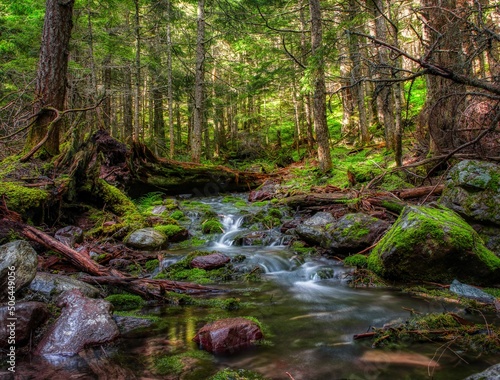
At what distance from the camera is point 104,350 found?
10.9 ft

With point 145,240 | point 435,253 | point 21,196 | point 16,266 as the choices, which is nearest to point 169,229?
point 145,240

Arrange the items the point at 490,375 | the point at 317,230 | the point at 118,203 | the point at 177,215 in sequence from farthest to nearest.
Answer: the point at 177,215
the point at 118,203
the point at 317,230
the point at 490,375

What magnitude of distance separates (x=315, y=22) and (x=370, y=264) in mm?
10278

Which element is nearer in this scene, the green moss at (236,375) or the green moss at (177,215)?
the green moss at (236,375)

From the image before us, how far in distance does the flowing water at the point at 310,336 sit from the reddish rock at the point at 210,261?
0.57 meters

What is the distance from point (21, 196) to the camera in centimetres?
655

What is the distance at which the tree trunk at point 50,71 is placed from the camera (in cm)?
849

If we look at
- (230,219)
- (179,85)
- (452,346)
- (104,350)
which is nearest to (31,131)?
(230,219)

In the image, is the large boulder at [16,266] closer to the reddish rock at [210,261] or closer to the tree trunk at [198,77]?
the reddish rock at [210,261]

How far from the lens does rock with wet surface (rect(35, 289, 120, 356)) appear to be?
10.6 ft

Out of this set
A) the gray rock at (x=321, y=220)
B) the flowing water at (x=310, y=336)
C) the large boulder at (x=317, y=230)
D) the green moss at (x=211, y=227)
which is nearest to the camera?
the flowing water at (x=310, y=336)

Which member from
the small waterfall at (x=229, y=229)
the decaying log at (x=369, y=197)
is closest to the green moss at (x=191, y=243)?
the small waterfall at (x=229, y=229)

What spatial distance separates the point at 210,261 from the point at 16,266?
3.40 metres

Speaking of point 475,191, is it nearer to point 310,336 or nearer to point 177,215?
point 310,336
